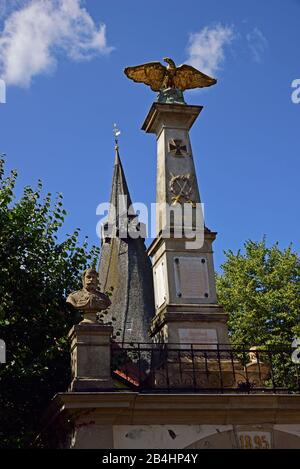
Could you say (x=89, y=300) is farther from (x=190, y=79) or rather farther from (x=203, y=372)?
(x=190, y=79)

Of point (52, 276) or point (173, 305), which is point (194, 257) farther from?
point (52, 276)

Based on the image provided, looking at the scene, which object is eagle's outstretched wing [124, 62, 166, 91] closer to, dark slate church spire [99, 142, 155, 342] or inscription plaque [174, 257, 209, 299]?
inscription plaque [174, 257, 209, 299]

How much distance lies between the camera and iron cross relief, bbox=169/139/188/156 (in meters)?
13.0

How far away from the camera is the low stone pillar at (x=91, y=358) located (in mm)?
8664

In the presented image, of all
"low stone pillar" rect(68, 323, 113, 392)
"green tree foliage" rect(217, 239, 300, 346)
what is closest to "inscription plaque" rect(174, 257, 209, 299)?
"low stone pillar" rect(68, 323, 113, 392)

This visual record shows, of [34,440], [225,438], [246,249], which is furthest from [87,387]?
[246,249]

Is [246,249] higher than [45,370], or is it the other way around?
[246,249]

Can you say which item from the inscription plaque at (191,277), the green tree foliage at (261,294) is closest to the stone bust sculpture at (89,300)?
the inscription plaque at (191,277)

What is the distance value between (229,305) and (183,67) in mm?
13023

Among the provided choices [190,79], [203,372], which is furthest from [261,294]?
[203,372]

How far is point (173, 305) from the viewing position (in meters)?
11.2

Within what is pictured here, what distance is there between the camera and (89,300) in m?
9.30

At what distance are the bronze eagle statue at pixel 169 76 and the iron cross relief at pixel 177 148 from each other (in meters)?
1.36

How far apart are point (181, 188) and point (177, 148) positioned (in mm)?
982
